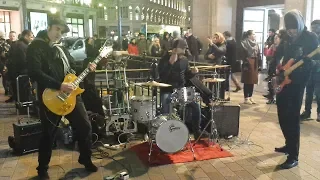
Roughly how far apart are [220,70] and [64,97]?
5.47m

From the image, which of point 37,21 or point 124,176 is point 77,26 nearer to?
point 37,21

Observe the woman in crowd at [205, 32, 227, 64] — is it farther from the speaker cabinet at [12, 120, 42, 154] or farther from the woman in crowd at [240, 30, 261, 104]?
the speaker cabinet at [12, 120, 42, 154]

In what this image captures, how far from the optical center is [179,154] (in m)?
5.53

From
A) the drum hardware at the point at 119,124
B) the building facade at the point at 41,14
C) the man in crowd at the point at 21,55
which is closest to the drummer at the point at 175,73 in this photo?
the drum hardware at the point at 119,124

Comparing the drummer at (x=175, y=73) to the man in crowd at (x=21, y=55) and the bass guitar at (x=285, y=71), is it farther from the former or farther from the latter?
the man in crowd at (x=21, y=55)

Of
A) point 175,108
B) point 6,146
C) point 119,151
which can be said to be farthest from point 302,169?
point 6,146

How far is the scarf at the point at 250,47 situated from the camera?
30.0 ft

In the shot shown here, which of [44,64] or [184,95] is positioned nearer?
[44,64]

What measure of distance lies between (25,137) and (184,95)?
2.67 meters

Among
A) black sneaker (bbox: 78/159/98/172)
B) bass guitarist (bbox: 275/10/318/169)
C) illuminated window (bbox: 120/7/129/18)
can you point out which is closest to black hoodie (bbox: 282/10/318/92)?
bass guitarist (bbox: 275/10/318/169)

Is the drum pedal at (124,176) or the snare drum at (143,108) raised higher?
the snare drum at (143,108)

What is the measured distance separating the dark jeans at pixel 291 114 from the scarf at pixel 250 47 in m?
4.34

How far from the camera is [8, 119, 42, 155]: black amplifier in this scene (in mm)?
5441

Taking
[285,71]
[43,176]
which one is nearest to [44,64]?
[43,176]
